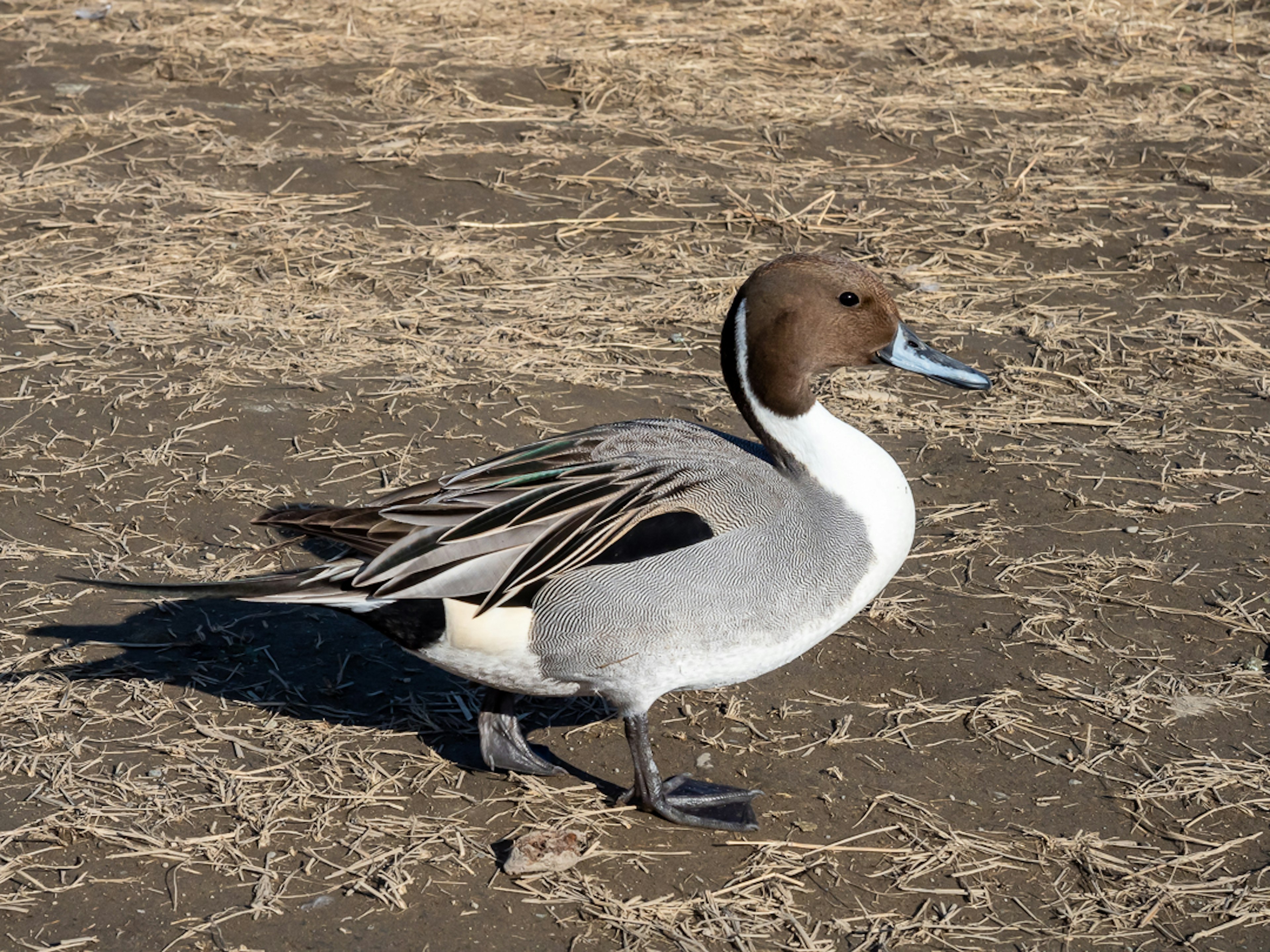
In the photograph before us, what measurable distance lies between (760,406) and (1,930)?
1862mm

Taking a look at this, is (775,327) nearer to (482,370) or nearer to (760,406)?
(760,406)

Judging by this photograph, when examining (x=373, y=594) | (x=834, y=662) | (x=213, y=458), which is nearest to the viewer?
(x=373, y=594)

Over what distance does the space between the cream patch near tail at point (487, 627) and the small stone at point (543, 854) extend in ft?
1.28

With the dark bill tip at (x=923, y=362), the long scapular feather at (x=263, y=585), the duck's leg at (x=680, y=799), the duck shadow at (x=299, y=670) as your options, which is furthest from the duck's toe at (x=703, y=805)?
the dark bill tip at (x=923, y=362)

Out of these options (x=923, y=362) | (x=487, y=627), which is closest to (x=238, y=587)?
(x=487, y=627)

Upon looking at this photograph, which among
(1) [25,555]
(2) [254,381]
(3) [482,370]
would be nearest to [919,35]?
(3) [482,370]

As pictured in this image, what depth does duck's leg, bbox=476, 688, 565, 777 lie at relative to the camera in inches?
123

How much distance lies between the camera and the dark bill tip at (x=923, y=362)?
321 centimetres

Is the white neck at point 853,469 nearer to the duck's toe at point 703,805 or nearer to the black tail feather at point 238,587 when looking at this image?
the duck's toe at point 703,805

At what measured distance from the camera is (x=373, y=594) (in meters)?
2.87

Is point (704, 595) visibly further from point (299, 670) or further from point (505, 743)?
point (299, 670)

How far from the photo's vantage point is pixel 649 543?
2889 millimetres

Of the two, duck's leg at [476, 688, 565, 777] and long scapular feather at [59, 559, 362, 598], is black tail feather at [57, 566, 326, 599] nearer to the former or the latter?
long scapular feather at [59, 559, 362, 598]

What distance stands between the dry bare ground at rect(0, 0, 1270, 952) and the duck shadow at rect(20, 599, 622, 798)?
0.6 inches
